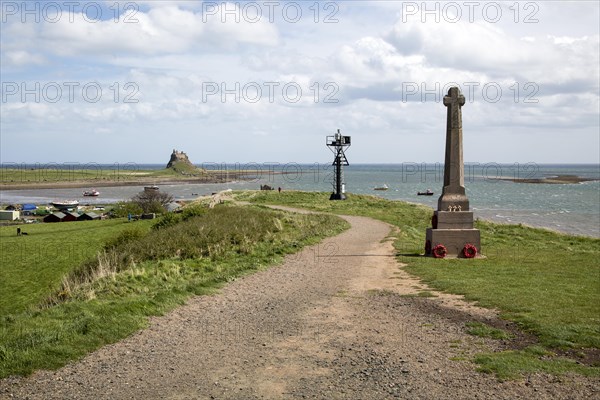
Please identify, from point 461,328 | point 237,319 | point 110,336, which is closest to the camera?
point 110,336

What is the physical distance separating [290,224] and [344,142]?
993 inches

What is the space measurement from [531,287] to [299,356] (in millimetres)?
7675

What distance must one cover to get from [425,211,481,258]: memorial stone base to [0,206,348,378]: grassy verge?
5270 millimetres

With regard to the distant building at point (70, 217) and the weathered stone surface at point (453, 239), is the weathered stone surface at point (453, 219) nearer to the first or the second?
the weathered stone surface at point (453, 239)

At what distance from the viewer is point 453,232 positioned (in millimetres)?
19484

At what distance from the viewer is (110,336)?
31.5 ft

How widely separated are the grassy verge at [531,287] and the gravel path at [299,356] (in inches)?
21.7

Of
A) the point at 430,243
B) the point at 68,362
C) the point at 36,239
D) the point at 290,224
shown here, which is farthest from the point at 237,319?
the point at 36,239

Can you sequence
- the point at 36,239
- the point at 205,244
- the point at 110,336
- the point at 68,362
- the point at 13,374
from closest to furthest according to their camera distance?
the point at 13,374
the point at 68,362
the point at 110,336
the point at 205,244
the point at 36,239

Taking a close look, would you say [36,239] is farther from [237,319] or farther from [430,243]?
[237,319]

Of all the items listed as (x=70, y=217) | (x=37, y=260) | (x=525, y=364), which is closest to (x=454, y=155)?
(x=525, y=364)

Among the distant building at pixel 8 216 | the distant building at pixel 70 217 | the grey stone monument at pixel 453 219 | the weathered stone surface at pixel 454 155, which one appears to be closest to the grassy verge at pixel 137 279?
the grey stone monument at pixel 453 219

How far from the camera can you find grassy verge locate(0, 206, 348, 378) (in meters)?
9.18

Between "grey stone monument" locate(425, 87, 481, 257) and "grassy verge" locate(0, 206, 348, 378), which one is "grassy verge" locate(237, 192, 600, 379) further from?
"grassy verge" locate(0, 206, 348, 378)
